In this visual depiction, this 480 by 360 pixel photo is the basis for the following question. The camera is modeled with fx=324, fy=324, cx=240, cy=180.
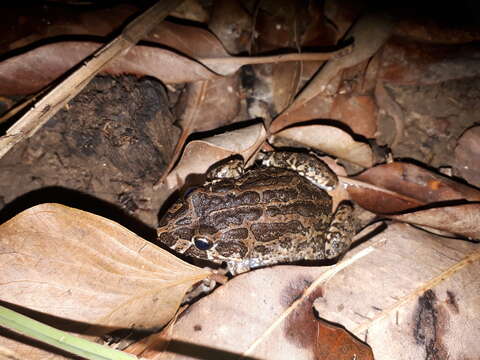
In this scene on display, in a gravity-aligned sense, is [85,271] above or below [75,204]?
below

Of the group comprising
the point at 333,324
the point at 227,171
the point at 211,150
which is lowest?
the point at 333,324

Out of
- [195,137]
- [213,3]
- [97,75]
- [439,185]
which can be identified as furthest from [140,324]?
[213,3]

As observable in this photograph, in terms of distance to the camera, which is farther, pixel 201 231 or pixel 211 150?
pixel 211 150

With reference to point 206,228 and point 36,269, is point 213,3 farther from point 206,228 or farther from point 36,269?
point 36,269

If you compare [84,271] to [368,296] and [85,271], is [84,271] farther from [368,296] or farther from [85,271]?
[368,296]

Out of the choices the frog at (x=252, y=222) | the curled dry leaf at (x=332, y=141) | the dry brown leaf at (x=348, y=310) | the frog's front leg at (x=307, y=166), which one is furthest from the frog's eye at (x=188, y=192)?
the curled dry leaf at (x=332, y=141)

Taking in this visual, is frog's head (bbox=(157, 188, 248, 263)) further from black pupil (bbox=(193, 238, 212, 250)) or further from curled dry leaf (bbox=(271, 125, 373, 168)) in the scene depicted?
curled dry leaf (bbox=(271, 125, 373, 168))

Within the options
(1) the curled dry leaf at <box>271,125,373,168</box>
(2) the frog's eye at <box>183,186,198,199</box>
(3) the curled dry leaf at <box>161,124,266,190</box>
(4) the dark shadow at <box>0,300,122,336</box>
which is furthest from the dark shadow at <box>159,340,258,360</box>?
(1) the curled dry leaf at <box>271,125,373,168</box>

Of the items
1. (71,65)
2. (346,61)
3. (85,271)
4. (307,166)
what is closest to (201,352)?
(85,271)
